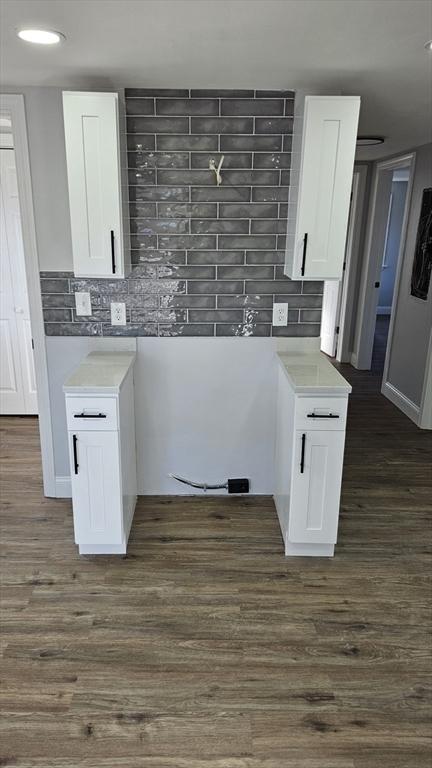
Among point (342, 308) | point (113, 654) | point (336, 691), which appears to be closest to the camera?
point (336, 691)

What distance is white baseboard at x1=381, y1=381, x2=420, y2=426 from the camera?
15.1 feet

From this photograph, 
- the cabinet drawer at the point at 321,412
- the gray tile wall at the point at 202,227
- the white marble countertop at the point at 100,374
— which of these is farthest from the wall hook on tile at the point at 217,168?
the cabinet drawer at the point at 321,412

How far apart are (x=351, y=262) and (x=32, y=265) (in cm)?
395

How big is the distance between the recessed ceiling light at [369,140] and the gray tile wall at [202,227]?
5.19 feet

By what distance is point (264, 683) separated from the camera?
77.5 inches

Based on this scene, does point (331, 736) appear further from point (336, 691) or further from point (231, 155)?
point (231, 155)

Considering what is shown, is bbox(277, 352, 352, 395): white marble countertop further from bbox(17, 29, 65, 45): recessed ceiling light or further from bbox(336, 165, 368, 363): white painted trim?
bbox(336, 165, 368, 363): white painted trim

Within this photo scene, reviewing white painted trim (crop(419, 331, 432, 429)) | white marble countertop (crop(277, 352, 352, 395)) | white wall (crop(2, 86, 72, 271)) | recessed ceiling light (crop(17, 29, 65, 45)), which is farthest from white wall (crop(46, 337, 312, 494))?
white painted trim (crop(419, 331, 432, 429))

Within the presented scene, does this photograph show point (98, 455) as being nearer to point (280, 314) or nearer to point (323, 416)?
point (323, 416)

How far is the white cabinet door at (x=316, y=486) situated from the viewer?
2.52 metres

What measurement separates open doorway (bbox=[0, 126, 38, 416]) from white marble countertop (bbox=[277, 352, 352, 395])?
2.21 meters

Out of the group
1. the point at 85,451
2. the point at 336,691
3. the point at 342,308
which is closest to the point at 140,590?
the point at 85,451

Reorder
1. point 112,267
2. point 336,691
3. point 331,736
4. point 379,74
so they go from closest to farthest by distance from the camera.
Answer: point 331,736, point 336,691, point 379,74, point 112,267

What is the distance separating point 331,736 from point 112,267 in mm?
2174
